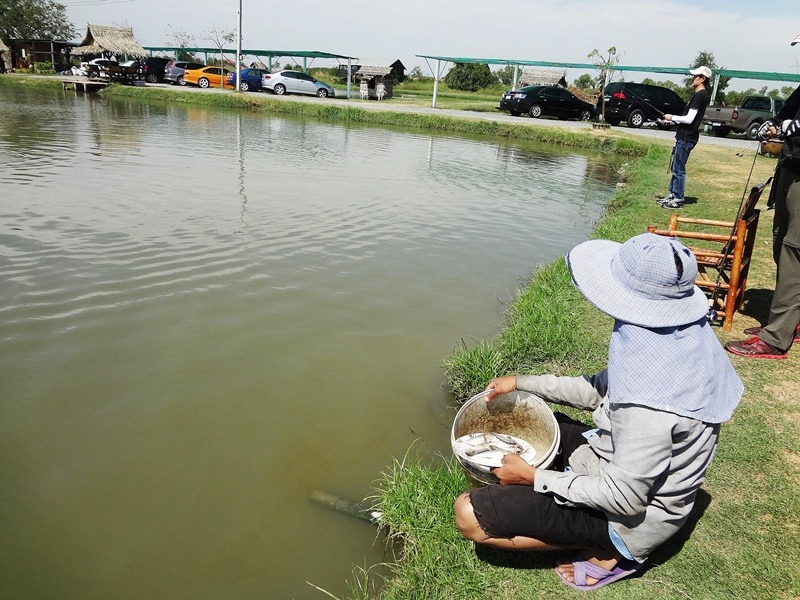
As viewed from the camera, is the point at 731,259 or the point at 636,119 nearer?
the point at 731,259

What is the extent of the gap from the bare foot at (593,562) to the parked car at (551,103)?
82.7 feet

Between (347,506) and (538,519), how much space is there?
3.67ft

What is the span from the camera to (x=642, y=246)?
1.88m

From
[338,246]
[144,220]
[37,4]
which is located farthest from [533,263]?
[37,4]

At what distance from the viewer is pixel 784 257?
390cm

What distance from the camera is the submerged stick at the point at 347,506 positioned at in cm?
279

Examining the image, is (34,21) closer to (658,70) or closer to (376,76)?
(376,76)

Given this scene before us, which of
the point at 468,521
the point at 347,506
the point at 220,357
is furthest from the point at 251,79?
the point at 468,521

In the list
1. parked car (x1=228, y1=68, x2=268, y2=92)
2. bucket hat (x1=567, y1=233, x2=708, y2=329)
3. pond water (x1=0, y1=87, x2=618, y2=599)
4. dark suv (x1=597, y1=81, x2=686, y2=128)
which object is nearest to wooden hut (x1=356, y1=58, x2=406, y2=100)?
parked car (x1=228, y1=68, x2=268, y2=92)

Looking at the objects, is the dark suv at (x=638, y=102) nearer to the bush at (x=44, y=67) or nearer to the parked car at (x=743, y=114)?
the parked car at (x=743, y=114)

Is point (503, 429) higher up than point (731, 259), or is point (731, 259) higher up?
point (731, 259)

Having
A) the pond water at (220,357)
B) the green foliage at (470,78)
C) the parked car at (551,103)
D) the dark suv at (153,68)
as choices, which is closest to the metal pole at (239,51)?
the dark suv at (153,68)

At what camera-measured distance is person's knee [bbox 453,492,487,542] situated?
7.30ft

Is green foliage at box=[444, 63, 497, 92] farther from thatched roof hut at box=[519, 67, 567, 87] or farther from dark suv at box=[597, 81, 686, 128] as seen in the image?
dark suv at box=[597, 81, 686, 128]
